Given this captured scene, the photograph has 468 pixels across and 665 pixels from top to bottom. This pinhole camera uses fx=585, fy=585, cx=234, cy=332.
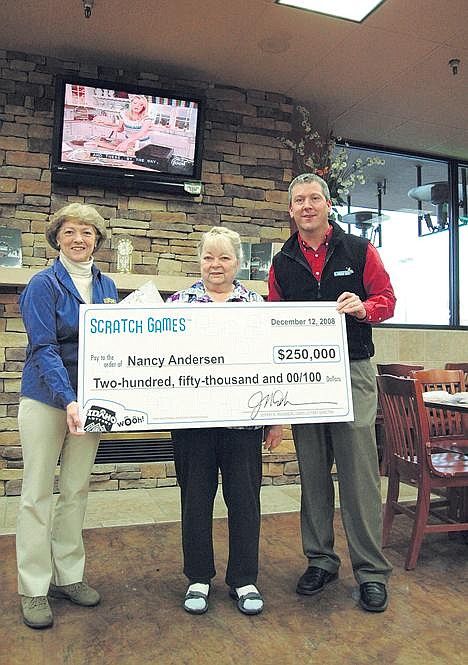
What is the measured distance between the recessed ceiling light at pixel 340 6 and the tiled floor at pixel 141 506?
9.68ft

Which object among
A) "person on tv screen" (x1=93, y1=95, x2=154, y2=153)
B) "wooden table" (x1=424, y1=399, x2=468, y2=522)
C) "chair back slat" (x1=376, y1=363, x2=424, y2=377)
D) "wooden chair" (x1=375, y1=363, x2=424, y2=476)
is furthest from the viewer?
"chair back slat" (x1=376, y1=363, x2=424, y2=377)

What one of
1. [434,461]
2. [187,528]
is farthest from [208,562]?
[434,461]

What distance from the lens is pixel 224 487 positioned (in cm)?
210

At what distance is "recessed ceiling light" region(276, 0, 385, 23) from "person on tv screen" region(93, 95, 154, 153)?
1124 mm

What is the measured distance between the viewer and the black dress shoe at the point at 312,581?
2.23 m

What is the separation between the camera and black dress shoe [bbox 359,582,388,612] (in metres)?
2.09

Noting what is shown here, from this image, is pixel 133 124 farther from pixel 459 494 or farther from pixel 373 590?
pixel 373 590

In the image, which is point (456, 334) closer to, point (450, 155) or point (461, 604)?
point (450, 155)

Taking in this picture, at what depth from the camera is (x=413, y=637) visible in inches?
75.2

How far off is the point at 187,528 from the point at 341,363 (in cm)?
81

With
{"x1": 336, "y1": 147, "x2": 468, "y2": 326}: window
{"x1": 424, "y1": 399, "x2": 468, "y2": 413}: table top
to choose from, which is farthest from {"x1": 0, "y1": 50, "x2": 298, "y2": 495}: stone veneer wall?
{"x1": 424, "y1": 399, "x2": 468, "y2": 413}: table top

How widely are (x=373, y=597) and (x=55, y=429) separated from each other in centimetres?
128

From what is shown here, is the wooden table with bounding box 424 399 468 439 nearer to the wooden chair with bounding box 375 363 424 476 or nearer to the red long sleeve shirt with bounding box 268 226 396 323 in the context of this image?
the red long sleeve shirt with bounding box 268 226 396 323

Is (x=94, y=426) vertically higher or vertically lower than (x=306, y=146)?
lower
